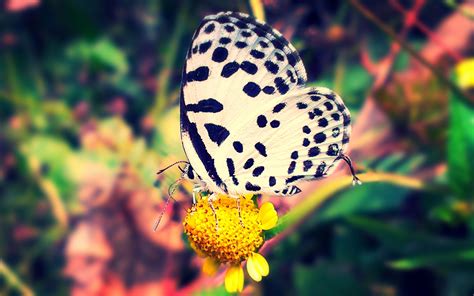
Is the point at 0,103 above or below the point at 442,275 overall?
above

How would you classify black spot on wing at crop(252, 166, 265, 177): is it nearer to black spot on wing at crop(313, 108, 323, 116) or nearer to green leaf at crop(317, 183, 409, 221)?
black spot on wing at crop(313, 108, 323, 116)

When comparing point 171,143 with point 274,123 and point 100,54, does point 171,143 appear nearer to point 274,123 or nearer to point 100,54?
point 100,54

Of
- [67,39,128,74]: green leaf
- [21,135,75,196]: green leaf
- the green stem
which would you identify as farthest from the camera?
[67,39,128,74]: green leaf

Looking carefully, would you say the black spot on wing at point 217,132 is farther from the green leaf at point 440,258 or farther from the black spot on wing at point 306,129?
the green leaf at point 440,258

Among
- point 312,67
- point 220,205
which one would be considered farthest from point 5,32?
point 220,205

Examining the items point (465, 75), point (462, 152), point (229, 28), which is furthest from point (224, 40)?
point (465, 75)

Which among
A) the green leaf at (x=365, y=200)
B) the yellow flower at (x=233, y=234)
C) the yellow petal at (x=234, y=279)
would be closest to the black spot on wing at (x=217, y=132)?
the yellow flower at (x=233, y=234)

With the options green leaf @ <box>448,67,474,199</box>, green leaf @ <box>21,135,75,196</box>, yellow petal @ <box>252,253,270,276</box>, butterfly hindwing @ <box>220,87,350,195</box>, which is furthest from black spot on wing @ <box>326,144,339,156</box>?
green leaf @ <box>21,135,75,196</box>

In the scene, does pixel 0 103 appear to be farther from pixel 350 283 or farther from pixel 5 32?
pixel 350 283
